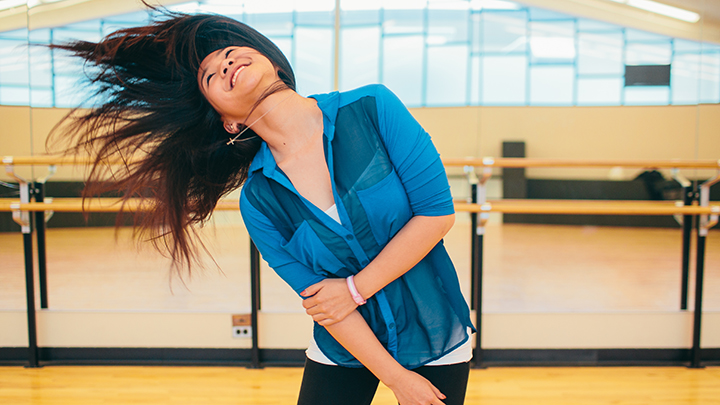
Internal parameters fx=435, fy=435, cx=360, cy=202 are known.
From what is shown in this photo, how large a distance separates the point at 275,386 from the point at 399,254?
5.39 feet

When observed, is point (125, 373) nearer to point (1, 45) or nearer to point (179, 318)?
point (179, 318)

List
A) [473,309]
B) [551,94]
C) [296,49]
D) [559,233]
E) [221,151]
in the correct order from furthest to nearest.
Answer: [559,233] < [551,94] < [296,49] < [473,309] < [221,151]

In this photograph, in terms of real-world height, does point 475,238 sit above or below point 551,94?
below

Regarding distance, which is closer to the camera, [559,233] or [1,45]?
[1,45]

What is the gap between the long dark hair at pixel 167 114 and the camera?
0.85 meters

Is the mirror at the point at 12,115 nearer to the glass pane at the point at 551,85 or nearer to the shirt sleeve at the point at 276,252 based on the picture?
the shirt sleeve at the point at 276,252

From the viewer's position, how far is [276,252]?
2.71ft

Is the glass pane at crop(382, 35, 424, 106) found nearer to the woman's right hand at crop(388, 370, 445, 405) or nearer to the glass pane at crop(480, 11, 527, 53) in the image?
the glass pane at crop(480, 11, 527, 53)

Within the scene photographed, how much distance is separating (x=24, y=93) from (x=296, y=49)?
5.57 ft

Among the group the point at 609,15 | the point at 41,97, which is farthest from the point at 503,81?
the point at 41,97

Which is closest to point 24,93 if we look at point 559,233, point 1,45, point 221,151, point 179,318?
point 1,45

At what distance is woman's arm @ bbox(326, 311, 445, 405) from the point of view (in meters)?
0.79

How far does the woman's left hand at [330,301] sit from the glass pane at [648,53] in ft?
9.39

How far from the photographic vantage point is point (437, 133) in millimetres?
3104
